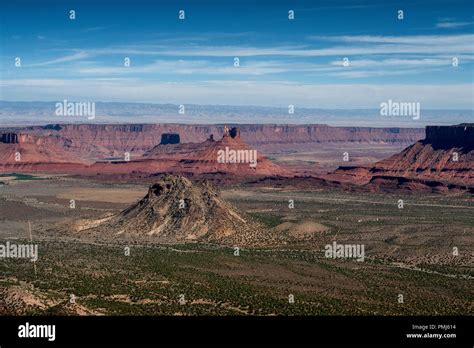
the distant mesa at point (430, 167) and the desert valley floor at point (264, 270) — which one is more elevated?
the distant mesa at point (430, 167)

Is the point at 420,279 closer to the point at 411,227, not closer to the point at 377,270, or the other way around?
the point at 377,270

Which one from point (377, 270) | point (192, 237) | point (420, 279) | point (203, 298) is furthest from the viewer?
point (192, 237)

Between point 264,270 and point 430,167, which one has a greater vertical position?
point 430,167

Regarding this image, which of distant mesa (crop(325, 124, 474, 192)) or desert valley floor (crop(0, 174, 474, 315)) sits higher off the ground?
distant mesa (crop(325, 124, 474, 192))

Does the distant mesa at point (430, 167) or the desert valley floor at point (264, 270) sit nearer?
the desert valley floor at point (264, 270)

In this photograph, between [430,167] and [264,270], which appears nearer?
[264,270]

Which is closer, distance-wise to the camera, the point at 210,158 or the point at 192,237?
the point at 192,237

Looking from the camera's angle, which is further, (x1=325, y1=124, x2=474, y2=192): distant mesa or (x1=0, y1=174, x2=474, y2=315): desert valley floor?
(x1=325, y1=124, x2=474, y2=192): distant mesa
